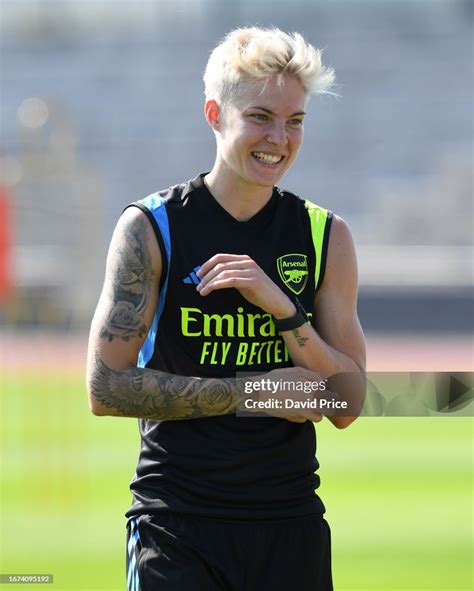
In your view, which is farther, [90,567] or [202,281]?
[90,567]

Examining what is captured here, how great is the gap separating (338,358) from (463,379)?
368 millimetres

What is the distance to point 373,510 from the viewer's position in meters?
8.02

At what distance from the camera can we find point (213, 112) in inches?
120

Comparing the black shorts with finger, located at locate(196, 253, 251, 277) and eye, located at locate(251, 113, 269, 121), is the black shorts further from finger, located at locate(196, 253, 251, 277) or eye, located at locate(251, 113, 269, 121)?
eye, located at locate(251, 113, 269, 121)

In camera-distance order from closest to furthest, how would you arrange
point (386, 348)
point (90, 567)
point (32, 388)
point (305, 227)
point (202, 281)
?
1. point (202, 281)
2. point (305, 227)
3. point (90, 567)
4. point (32, 388)
5. point (386, 348)

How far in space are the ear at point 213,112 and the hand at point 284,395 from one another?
701mm

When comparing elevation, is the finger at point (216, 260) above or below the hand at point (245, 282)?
above

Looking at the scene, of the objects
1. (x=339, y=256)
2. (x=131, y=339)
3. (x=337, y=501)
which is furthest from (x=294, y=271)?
(x=337, y=501)

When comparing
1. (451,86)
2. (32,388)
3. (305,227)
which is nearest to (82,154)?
(451,86)

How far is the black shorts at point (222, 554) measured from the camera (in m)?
2.80

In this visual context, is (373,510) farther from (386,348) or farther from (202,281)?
(386,348)

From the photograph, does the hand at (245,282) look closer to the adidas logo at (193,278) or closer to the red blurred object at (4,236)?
the adidas logo at (193,278)

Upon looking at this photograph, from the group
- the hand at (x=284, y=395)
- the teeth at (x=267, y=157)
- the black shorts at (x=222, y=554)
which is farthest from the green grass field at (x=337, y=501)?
the teeth at (x=267, y=157)

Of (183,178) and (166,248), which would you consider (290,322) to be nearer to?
(166,248)
